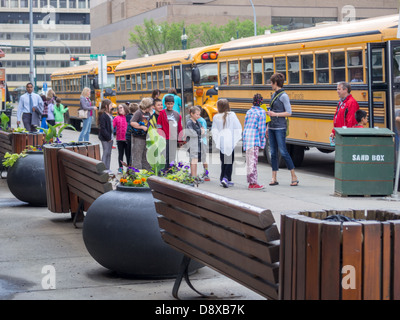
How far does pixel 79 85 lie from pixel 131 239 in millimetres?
33351

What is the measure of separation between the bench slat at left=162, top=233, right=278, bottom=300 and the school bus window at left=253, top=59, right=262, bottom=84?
13.3 meters

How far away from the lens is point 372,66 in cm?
1444

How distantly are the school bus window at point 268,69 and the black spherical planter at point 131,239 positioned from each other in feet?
39.6

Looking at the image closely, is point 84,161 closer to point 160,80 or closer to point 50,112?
point 50,112

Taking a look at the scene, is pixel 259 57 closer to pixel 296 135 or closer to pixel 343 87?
pixel 296 135

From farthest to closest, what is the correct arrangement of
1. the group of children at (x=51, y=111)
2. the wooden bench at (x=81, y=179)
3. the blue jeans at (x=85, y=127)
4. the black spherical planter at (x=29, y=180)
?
the group of children at (x=51, y=111), the blue jeans at (x=85, y=127), the black spherical planter at (x=29, y=180), the wooden bench at (x=81, y=179)

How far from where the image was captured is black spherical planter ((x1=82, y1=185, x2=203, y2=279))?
22.0ft

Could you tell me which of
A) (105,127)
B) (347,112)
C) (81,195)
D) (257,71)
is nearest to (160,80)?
(257,71)

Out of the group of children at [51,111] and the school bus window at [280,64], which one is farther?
the group of children at [51,111]

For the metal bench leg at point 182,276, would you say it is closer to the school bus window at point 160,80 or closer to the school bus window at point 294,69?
the school bus window at point 294,69

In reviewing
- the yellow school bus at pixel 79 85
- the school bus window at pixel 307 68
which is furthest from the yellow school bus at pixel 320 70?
the yellow school bus at pixel 79 85

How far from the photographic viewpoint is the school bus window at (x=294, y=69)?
17497 millimetres
